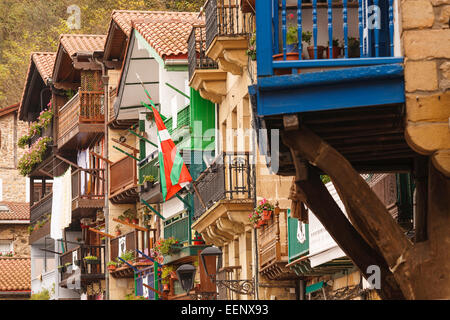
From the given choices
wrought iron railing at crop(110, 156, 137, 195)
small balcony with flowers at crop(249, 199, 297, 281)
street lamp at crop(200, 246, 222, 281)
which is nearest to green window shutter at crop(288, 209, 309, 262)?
small balcony with flowers at crop(249, 199, 297, 281)

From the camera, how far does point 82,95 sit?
142 ft

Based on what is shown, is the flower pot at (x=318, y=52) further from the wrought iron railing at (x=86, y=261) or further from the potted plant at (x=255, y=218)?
the wrought iron railing at (x=86, y=261)

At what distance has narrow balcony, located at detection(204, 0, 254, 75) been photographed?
23.9m

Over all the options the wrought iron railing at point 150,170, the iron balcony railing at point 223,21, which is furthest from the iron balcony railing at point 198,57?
the wrought iron railing at point 150,170

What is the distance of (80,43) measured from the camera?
44.1 meters

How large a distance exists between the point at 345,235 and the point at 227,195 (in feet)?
53.5

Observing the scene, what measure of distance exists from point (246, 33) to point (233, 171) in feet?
11.7

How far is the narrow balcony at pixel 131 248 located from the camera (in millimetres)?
39656

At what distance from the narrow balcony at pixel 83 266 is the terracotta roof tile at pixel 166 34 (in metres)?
12.4

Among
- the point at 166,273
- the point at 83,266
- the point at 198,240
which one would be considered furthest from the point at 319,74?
the point at 83,266

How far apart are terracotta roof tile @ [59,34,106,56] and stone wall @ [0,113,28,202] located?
22472mm

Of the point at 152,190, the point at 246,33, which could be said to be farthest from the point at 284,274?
the point at 152,190

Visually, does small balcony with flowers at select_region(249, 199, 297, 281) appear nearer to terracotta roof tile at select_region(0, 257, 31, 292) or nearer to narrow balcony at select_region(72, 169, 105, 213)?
narrow balcony at select_region(72, 169, 105, 213)
